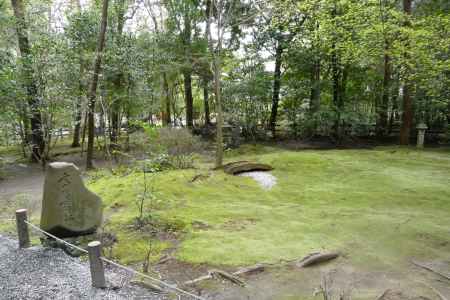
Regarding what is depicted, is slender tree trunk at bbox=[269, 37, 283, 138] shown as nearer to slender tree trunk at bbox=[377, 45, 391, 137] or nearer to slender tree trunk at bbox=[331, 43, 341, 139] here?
slender tree trunk at bbox=[331, 43, 341, 139]

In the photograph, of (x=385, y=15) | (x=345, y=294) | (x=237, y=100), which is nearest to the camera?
(x=345, y=294)

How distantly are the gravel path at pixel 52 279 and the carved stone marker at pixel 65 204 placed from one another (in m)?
0.31

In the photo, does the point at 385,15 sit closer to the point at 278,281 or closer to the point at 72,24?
the point at 278,281

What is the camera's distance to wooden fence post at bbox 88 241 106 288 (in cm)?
293

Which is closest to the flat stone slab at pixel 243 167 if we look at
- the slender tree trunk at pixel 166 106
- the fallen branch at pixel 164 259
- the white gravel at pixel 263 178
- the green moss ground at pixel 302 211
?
the white gravel at pixel 263 178

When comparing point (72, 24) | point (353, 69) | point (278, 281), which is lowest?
point (278, 281)

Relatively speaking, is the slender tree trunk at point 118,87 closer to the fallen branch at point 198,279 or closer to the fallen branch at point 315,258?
the fallen branch at point 198,279

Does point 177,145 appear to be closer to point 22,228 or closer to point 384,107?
point 22,228

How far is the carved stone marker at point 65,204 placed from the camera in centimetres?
374

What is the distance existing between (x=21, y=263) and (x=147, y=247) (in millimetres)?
1341

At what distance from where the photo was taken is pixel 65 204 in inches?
148

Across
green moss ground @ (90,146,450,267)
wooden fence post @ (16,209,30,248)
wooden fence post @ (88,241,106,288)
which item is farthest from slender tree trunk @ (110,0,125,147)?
wooden fence post @ (88,241,106,288)

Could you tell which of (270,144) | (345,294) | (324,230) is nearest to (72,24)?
(270,144)

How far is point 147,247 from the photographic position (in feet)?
12.7
